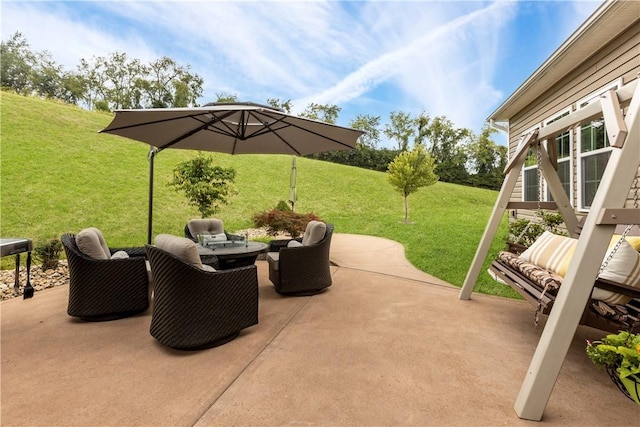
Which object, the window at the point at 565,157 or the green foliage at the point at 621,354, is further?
the window at the point at 565,157

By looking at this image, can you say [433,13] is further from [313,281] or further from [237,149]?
[313,281]

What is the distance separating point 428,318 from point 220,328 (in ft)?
7.11

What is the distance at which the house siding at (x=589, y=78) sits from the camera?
3857 millimetres

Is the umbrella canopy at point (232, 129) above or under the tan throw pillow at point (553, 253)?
above

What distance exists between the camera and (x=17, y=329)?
2.97 meters

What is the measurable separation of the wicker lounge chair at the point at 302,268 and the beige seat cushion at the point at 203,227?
1910 mm

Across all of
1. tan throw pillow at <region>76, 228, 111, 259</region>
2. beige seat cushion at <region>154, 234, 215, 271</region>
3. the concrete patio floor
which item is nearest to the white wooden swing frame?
the concrete patio floor

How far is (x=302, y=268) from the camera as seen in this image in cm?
403

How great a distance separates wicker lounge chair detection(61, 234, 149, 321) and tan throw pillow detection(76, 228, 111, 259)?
43 millimetres

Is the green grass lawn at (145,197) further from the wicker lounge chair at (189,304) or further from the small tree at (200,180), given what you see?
the wicker lounge chair at (189,304)

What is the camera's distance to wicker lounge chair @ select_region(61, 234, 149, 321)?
3.07 metres

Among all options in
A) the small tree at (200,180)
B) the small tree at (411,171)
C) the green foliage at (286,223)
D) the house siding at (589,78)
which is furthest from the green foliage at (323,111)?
the house siding at (589,78)

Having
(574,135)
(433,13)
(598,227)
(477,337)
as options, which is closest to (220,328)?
(477,337)

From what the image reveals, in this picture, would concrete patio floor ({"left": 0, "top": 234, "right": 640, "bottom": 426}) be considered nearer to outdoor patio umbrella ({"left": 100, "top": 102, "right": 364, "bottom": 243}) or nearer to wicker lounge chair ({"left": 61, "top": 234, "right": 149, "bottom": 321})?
wicker lounge chair ({"left": 61, "top": 234, "right": 149, "bottom": 321})
